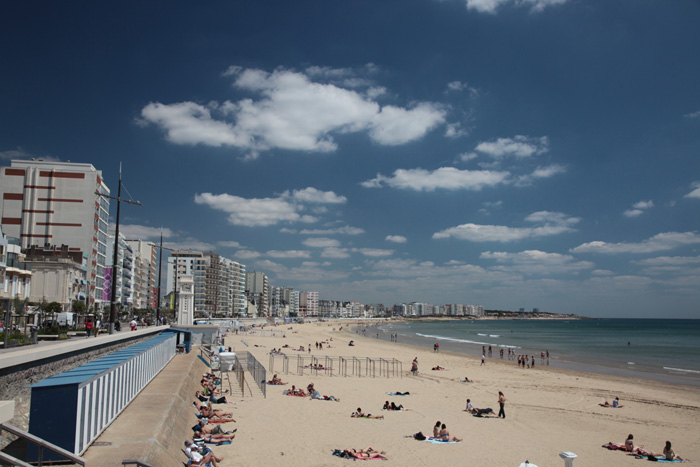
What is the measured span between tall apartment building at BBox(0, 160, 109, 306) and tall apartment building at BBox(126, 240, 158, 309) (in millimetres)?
39854

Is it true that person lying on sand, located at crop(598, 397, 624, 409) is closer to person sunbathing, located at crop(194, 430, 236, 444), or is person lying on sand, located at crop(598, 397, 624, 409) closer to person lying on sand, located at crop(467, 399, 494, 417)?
person lying on sand, located at crop(467, 399, 494, 417)

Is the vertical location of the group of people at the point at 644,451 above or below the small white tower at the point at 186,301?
below

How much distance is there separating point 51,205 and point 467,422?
52.7 metres

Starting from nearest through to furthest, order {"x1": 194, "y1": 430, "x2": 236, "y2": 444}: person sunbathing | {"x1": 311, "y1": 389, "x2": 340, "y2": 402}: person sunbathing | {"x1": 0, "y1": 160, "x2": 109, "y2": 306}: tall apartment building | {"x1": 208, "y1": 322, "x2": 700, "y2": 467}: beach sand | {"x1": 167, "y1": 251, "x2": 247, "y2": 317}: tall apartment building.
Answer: {"x1": 194, "y1": 430, "x2": 236, "y2": 444}: person sunbathing → {"x1": 208, "y1": 322, "x2": 700, "y2": 467}: beach sand → {"x1": 311, "y1": 389, "x2": 340, "y2": 402}: person sunbathing → {"x1": 0, "y1": 160, "x2": 109, "y2": 306}: tall apartment building → {"x1": 167, "y1": 251, "x2": 247, "y2": 317}: tall apartment building

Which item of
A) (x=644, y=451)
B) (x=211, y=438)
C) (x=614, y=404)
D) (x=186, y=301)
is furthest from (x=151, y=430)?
(x=186, y=301)

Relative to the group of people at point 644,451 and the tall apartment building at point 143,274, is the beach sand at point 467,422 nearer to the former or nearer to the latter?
the group of people at point 644,451

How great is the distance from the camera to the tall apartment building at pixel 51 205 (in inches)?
2079

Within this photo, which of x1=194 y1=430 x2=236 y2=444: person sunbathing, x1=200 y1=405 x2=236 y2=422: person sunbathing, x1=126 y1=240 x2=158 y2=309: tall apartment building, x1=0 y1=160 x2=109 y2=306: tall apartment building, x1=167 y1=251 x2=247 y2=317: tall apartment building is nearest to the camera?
x1=194 y1=430 x2=236 y2=444: person sunbathing

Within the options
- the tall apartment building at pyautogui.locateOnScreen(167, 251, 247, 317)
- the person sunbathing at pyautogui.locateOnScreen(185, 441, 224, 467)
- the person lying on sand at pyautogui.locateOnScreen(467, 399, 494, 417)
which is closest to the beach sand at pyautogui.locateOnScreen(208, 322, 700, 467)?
the person lying on sand at pyautogui.locateOnScreen(467, 399, 494, 417)

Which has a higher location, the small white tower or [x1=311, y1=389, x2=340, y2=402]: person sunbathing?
the small white tower

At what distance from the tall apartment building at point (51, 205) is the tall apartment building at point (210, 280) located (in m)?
68.7

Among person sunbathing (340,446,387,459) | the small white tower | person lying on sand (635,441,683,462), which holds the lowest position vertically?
person lying on sand (635,441,683,462)

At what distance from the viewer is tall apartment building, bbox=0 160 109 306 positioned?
173 ft

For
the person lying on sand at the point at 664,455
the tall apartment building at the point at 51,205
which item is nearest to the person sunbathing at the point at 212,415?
the person lying on sand at the point at 664,455
